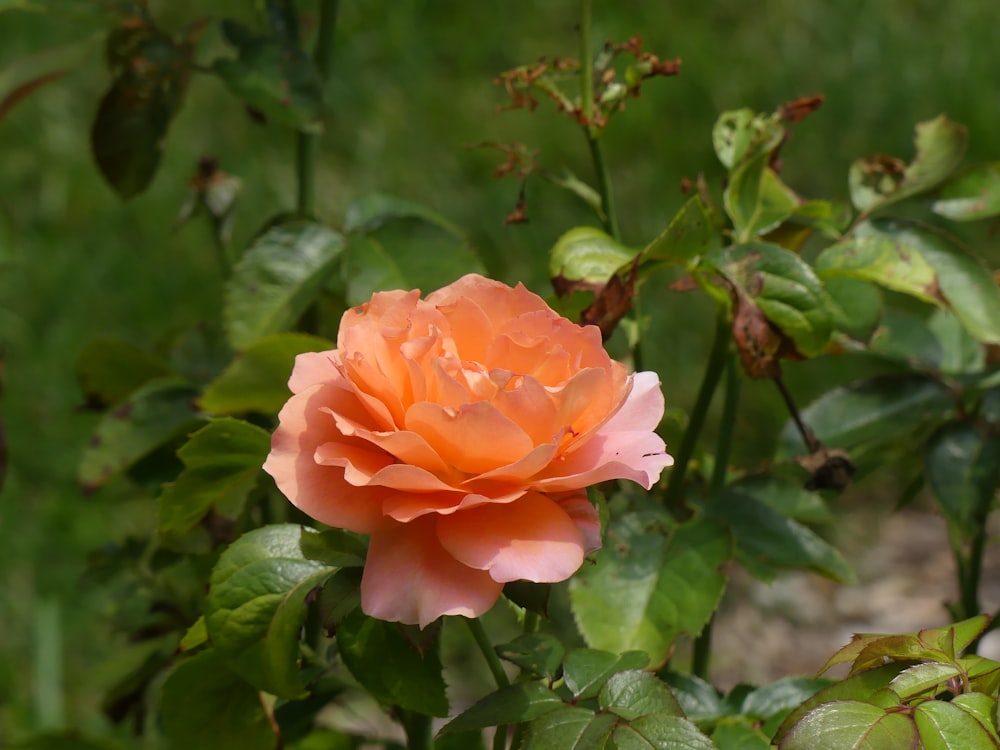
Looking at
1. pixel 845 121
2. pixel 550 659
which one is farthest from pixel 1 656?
pixel 845 121

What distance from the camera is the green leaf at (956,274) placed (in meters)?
0.94

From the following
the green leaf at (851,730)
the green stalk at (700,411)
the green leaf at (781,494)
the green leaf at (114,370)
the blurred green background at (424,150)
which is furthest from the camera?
the blurred green background at (424,150)

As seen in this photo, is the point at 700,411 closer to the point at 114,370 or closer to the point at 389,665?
the point at 389,665

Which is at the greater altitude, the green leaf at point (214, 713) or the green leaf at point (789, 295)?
the green leaf at point (789, 295)

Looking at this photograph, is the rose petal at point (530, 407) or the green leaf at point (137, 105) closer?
the rose petal at point (530, 407)

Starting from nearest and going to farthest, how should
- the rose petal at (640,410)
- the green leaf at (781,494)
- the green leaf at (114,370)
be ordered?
the rose petal at (640,410), the green leaf at (781,494), the green leaf at (114,370)

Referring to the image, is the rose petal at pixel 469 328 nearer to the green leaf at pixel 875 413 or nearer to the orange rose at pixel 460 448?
the orange rose at pixel 460 448

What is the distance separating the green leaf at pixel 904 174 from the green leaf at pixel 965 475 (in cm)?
20

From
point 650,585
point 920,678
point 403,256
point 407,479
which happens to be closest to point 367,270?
point 403,256

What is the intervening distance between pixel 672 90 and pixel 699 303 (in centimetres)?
57

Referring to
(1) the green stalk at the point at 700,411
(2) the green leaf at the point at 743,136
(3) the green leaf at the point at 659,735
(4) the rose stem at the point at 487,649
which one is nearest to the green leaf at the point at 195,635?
(4) the rose stem at the point at 487,649

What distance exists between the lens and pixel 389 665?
70 centimetres

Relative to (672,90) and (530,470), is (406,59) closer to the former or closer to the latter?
(672,90)

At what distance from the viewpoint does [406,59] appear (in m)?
3.14
